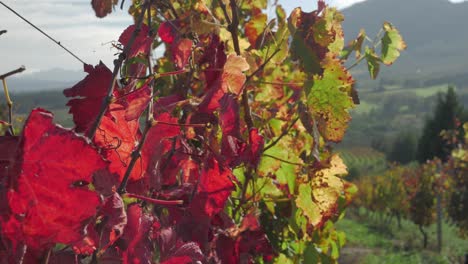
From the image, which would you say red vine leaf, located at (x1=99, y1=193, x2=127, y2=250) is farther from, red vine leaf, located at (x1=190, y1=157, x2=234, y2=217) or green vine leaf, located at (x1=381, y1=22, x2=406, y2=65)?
green vine leaf, located at (x1=381, y1=22, x2=406, y2=65)

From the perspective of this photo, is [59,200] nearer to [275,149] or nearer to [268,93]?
[275,149]

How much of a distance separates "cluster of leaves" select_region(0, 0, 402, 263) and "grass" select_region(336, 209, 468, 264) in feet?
38.2

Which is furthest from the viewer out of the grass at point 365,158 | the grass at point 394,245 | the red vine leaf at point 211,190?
the grass at point 365,158

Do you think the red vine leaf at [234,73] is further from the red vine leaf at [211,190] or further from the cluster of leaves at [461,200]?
the cluster of leaves at [461,200]

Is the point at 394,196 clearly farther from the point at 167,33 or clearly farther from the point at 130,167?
→ the point at 130,167

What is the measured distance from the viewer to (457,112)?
130 feet

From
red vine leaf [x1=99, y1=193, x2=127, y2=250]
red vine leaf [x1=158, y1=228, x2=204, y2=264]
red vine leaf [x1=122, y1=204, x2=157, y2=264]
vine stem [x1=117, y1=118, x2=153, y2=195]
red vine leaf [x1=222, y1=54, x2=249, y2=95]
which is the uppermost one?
red vine leaf [x1=222, y1=54, x2=249, y2=95]

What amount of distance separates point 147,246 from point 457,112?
42652 millimetres

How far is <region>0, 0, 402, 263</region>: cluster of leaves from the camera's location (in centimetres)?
48

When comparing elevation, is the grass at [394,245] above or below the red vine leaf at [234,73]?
below

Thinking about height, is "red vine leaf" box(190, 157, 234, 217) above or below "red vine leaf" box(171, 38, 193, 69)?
below

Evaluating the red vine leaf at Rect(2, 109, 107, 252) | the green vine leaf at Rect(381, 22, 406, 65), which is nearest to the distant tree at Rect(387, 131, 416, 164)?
the green vine leaf at Rect(381, 22, 406, 65)

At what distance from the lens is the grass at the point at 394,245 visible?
12.8m

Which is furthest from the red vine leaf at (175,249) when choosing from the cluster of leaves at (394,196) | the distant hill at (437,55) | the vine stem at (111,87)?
the distant hill at (437,55)
